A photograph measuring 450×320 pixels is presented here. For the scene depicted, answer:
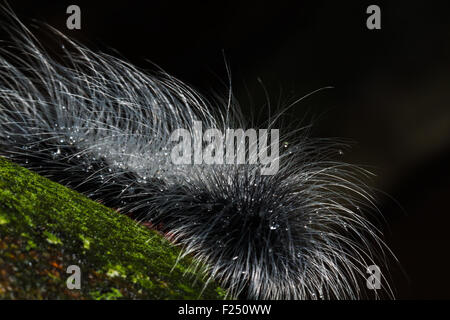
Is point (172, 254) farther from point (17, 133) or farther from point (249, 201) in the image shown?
point (17, 133)

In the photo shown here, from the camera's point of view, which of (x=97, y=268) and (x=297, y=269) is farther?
(x=297, y=269)

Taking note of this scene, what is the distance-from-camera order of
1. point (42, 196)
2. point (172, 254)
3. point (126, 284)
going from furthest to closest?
point (172, 254), point (42, 196), point (126, 284)

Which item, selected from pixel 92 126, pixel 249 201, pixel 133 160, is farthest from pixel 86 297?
pixel 92 126

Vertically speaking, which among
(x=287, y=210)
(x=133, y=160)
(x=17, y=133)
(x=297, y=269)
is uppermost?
(x=17, y=133)

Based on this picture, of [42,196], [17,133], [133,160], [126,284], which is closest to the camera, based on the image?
[126,284]

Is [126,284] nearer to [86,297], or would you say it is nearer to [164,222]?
[86,297]

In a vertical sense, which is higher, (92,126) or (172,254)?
(92,126)

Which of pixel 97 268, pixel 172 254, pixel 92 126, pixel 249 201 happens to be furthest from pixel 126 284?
pixel 92 126
